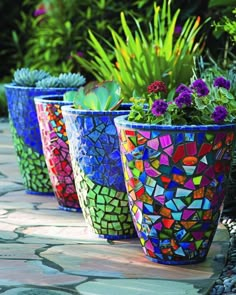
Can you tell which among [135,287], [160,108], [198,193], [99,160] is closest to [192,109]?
[160,108]

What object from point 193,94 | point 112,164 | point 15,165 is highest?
point 193,94

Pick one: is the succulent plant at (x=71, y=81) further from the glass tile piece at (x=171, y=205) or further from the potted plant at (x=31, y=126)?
the glass tile piece at (x=171, y=205)

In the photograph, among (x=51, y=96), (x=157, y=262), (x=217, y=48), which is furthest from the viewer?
(x=217, y=48)

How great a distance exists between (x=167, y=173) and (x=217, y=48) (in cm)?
484

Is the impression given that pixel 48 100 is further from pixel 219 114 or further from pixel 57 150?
pixel 219 114

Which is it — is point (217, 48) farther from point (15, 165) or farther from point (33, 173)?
point (33, 173)

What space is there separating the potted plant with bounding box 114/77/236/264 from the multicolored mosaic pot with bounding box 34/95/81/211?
3.80 ft

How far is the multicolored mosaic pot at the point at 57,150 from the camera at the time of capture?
17.5 ft

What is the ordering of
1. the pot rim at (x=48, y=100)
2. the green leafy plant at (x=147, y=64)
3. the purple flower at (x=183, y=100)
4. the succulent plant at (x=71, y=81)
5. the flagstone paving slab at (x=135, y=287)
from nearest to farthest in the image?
the flagstone paving slab at (x=135, y=287) → the purple flower at (x=183, y=100) → the pot rim at (x=48, y=100) → the succulent plant at (x=71, y=81) → the green leafy plant at (x=147, y=64)

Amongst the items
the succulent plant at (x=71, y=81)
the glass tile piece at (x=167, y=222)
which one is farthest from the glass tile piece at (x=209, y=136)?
the succulent plant at (x=71, y=81)

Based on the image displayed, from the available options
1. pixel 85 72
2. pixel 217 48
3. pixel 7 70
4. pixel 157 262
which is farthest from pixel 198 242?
pixel 7 70

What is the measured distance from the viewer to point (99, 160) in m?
4.61

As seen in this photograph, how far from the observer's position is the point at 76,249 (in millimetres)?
4484

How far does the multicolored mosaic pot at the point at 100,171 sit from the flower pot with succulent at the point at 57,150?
55 cm
